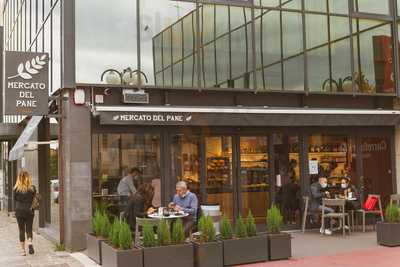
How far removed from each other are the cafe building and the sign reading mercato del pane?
450mm

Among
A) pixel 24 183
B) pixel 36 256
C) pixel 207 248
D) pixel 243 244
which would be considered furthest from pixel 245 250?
pixel 24 183

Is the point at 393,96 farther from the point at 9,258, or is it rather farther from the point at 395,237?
the point at 9,258

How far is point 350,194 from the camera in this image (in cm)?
1329

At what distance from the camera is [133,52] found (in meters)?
12.2

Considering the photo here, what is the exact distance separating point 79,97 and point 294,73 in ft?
17.7

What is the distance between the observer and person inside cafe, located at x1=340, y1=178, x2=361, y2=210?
1331cm

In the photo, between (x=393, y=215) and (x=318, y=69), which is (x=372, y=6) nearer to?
(x=318, y=69)

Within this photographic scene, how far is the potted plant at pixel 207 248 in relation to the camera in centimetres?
919

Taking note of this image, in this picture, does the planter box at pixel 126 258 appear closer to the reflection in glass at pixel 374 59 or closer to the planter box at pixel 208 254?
the planter box at pixel 208 254

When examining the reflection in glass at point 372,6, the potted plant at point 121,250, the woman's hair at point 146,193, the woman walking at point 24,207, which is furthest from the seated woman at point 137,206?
the reflection in glass at point 372,6

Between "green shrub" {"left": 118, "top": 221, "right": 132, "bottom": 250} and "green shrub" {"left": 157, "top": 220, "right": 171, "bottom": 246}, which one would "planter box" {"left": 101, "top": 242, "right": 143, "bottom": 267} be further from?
"green shrub" {"left": 157, "top": 220, "right": 171, "bottom": 246}

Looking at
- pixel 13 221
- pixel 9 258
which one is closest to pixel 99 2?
pixel 9 258

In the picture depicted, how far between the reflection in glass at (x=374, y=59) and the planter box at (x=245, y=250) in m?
6.31

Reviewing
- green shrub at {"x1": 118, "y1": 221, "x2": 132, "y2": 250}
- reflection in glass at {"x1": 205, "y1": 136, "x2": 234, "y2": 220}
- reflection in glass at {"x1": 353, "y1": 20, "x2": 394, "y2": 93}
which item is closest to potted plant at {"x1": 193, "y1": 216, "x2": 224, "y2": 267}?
green shrub at {"x1": 118, "y1": 221, "x2": 132, "y2": 250}
